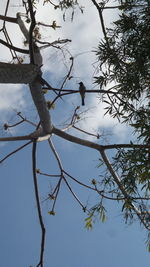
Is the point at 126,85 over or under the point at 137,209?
over

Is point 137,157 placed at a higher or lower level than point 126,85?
lower

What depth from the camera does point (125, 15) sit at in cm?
292

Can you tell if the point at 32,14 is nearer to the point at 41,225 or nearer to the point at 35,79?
the point at 35,79

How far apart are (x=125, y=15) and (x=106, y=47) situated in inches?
13.2

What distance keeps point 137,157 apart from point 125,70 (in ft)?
3.47

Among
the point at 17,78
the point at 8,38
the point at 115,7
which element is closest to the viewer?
the point at 17,78

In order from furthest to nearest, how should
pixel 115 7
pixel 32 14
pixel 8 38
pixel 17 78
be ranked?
pixel 8 38
pixel 115 7
pixel 17 78
pixel 32 14

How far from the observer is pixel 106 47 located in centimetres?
301

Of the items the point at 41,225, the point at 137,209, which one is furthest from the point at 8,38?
the point at 137,209

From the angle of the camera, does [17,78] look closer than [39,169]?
Yes

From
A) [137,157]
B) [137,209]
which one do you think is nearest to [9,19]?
[137,157]

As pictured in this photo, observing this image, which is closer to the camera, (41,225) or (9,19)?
(41,225)

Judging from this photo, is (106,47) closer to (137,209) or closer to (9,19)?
(9,19)

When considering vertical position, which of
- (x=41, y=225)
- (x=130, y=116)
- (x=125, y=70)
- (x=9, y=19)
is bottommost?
(x=41, y=225)
